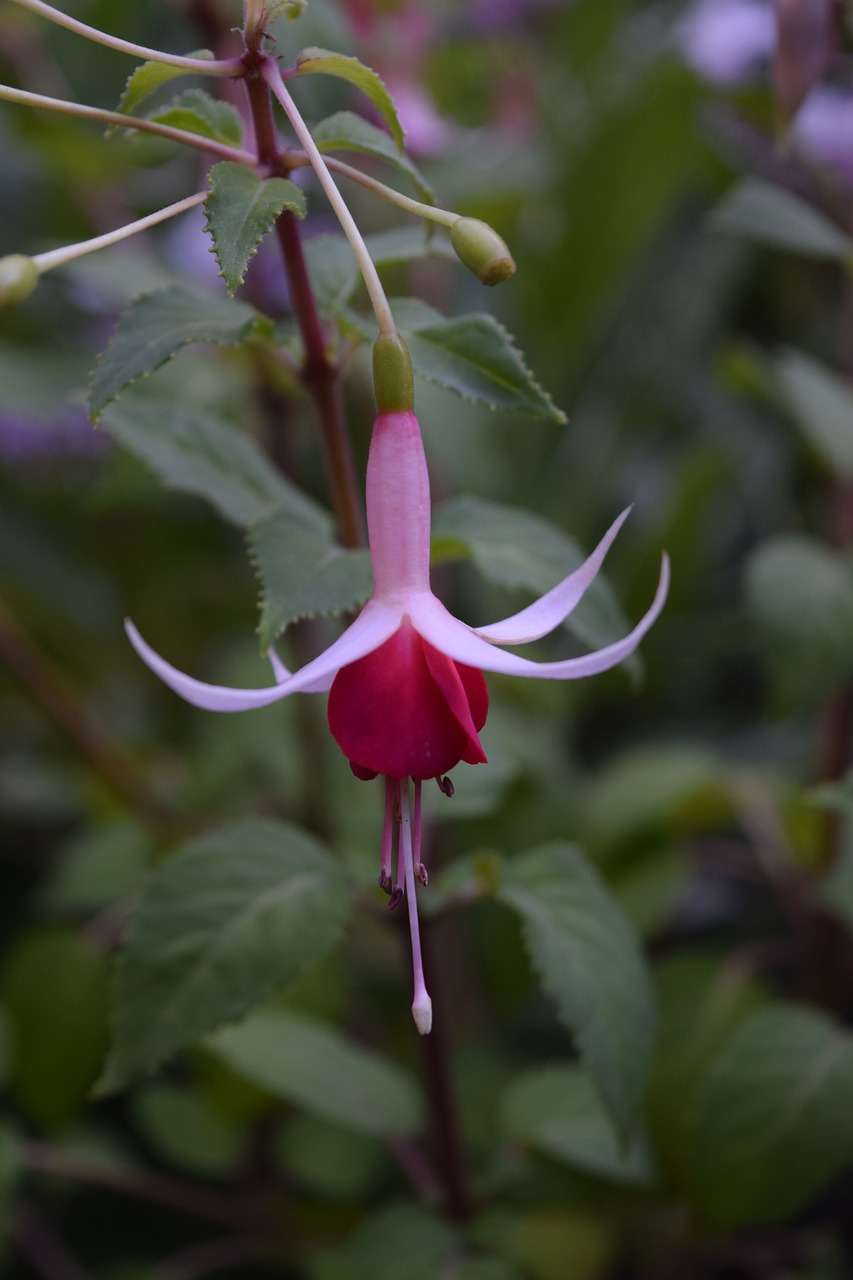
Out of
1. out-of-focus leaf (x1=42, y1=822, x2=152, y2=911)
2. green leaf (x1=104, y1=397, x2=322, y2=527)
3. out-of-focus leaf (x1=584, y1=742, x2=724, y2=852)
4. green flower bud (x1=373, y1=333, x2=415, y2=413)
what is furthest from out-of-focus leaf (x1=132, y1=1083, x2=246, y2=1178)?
green flower bud (x1=373, y1=333, x2=415, y2=413)

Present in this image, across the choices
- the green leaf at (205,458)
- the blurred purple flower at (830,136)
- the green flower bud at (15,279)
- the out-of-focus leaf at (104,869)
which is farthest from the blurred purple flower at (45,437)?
the green flower bud at (15,279)

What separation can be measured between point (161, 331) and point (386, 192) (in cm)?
8

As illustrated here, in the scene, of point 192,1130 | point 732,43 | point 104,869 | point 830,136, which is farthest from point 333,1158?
point 732,43

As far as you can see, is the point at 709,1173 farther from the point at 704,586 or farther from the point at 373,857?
the point at 704,586

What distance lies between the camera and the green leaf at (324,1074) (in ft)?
1.65

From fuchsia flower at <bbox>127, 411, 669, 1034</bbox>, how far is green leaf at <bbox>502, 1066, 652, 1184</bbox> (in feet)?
0.86

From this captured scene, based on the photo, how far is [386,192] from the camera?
0.93ft

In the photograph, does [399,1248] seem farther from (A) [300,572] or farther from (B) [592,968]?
(A) [300,572]

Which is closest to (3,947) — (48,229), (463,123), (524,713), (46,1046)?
(46,1046)

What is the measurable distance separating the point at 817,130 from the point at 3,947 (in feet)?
2.76

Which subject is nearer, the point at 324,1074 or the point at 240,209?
A: the point at 240,209

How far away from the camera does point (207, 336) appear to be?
1.05 ft

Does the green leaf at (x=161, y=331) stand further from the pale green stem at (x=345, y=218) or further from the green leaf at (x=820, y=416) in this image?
the green leaf at (x=820, y=416)

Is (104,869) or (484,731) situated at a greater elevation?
(484,731)
